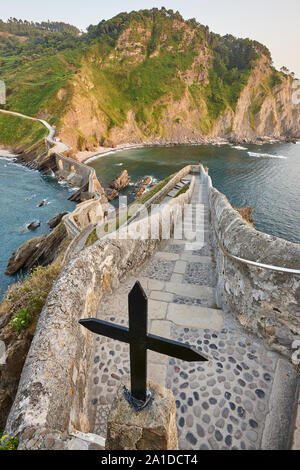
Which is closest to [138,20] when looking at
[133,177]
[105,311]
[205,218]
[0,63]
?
[0,63]

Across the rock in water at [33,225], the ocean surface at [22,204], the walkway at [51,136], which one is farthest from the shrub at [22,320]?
the walkway at [51,136]

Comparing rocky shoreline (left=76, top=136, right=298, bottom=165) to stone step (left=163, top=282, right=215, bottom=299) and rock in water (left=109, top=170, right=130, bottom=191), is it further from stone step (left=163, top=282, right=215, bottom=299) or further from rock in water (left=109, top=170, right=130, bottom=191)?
stone step (left=163, top=282, right=215, bottom=299)

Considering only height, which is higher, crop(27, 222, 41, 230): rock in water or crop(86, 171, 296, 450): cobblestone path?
crop(86, 171, 296, 450): cobblestone path

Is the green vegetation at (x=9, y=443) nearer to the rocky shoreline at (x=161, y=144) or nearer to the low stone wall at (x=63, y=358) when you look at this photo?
the low stone wall at (x=63, y=358)

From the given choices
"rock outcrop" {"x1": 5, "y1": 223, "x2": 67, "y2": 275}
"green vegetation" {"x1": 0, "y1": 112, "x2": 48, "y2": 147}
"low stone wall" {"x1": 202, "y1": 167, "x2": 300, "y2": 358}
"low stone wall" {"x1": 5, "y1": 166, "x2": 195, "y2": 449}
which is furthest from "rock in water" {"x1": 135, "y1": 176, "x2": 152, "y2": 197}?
"low stone wall" {"x1": 202, "y1": 167, "x2": 300, "y2": 358}

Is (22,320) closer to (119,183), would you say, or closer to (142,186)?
(142,186)

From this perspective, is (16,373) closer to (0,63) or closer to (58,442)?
(58,442)
